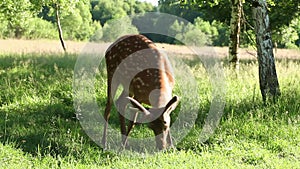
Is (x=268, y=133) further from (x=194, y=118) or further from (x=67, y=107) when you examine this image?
(x=67, y=107)

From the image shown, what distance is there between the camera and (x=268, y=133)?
6.60m

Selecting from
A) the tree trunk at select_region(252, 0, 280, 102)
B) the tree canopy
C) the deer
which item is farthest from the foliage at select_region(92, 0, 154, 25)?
the deer

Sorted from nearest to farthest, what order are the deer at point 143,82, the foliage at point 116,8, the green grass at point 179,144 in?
the green grass at point 179,144 < the deer at point 143,82 < the foliage at point 116,8

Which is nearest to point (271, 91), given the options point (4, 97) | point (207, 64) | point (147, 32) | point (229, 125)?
point (229, 125)

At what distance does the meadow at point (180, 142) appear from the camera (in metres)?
5.50

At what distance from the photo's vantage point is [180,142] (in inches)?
254

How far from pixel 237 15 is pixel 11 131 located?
292 inches

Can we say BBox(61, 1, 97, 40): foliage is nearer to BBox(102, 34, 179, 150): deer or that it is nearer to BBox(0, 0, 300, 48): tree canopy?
BBox(0, 0, 300, 48): tree canopy

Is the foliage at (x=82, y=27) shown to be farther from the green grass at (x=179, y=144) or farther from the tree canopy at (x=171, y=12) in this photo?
the green grass at (x=179, y=144)

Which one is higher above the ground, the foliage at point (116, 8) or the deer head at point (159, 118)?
the deer head at point (159, 118)

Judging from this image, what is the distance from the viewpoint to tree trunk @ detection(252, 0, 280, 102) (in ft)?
26.8

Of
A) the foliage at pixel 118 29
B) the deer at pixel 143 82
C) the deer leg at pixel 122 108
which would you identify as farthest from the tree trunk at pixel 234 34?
the deer leg at pixel 122 108

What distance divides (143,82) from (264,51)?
3.19 m

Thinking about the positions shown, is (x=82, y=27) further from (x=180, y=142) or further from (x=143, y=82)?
(x=180, y=142)
